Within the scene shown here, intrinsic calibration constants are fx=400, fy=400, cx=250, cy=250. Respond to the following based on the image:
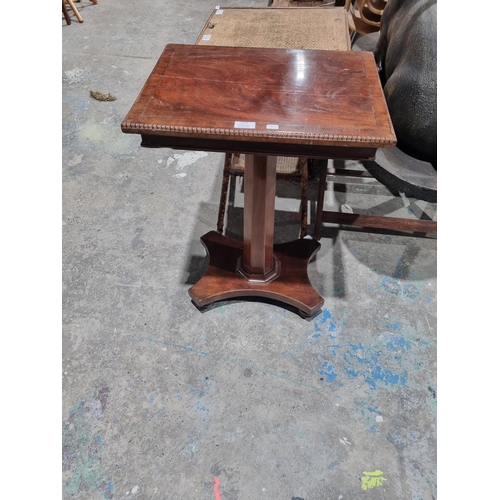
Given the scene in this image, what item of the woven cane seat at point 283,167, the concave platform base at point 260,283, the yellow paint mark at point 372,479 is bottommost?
the yellow paint mark at point 372,479

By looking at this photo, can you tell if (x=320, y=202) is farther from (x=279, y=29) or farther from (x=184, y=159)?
(x=184, y=159)

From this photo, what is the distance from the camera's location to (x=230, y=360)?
1.64 m

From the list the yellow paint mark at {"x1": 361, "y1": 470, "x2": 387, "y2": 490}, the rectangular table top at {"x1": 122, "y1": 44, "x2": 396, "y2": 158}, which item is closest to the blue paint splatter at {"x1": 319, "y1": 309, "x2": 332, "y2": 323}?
the yellow paint mark at {"x1": 361, "y1": 470, "x2": 387, "y2": 490}

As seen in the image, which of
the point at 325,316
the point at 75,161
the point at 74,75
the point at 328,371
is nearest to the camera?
the point at 328,371

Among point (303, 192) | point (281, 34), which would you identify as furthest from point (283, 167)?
point (281, 34)

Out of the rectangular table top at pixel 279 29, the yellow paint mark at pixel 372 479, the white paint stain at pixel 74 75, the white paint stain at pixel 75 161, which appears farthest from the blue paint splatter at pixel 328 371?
the white paint stain at pixel 74 75

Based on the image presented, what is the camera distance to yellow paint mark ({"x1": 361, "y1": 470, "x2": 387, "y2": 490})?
4.36 ft

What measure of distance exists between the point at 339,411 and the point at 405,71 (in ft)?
4.61

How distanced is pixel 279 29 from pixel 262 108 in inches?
43.5

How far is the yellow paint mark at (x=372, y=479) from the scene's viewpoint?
52.4 inches

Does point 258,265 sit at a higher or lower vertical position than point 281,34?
lower

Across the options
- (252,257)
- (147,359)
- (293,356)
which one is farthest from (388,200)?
(147,359)

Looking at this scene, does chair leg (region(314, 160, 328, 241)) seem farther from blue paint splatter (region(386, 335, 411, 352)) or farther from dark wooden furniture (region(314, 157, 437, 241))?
blue paint splatter (region(386, 335, 411, 352))

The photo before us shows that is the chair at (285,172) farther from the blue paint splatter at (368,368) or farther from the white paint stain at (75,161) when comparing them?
the white paint stain at (75,161)
